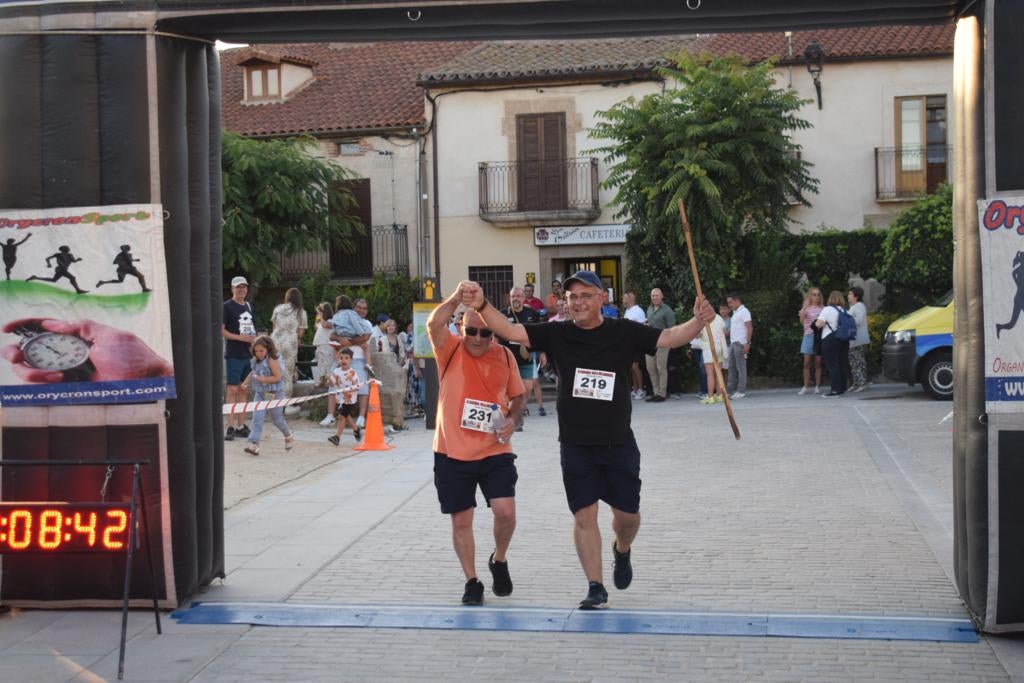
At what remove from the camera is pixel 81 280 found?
7223 millimetres

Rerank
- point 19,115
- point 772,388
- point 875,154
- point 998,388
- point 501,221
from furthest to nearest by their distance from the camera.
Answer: point 501,221 < point 875,154 < point 772,388 < point 19,115 < point 998,388

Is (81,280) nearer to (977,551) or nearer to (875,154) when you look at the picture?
(977,551)

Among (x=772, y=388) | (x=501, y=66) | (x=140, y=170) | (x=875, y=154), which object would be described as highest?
(x=501, y=66)

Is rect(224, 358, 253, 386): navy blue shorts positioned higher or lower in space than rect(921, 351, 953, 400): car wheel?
higher

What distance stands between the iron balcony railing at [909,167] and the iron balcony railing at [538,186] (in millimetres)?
6547

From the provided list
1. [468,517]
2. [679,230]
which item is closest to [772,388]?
Answer: [679,230]

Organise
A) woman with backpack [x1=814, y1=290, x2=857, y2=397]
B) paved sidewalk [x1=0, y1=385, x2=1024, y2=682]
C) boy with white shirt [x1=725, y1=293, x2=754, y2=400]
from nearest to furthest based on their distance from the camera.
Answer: paved sidewalk [x1=0, y1=385, x2=1024, y2=682]
woman with backpack [x1=814, y1=290, x2=857, y2=397]
boy with white shirt [x1=725, y1=293, x2=754, y2=400]

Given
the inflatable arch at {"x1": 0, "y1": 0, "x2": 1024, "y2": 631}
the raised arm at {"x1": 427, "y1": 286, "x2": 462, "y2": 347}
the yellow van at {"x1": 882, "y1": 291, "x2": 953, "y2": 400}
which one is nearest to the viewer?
the raised arm at {"x1": 427, "y1": 286, "x2": 462, "y2": 347}

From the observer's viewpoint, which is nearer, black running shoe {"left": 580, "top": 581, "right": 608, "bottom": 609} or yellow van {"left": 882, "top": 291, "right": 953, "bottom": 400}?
black running shoe {"left": 580, "top": 581, "right": 608, "bottom": 609}

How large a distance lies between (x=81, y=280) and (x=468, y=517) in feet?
8.56

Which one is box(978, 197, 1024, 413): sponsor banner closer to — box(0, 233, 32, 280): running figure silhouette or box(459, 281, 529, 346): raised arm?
box(459, 281, 529, 346): raised arm

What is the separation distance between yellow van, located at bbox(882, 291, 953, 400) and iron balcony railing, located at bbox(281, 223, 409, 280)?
A: 50.6ft

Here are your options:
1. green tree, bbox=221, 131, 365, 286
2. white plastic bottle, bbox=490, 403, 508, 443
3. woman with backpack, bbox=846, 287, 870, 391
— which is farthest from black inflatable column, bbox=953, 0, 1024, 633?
green tree, bbox=221, 131, 365, 286

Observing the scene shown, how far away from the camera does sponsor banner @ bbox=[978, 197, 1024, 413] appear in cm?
650
